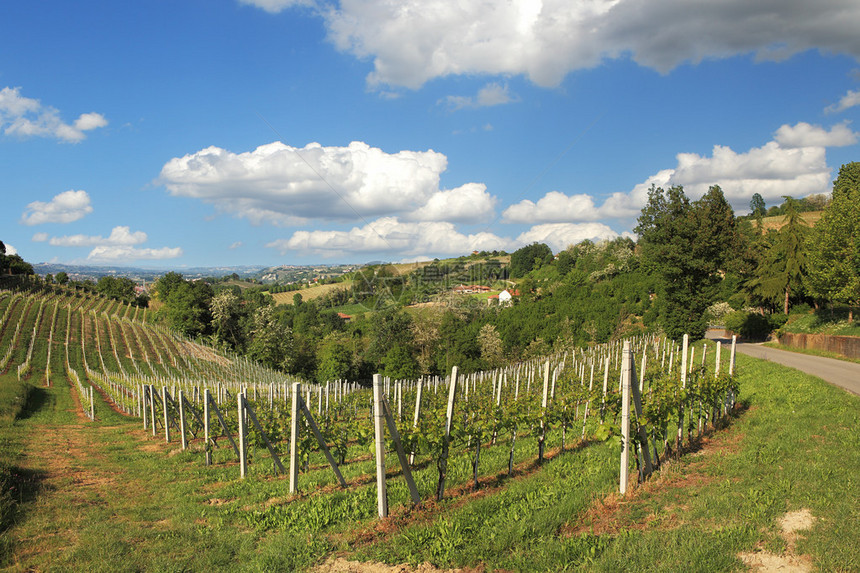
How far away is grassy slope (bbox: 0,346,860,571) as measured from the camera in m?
4.50

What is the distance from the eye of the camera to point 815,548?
416 centimetres

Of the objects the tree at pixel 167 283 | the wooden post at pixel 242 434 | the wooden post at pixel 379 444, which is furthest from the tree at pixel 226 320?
the wooden post at pixel 379 444

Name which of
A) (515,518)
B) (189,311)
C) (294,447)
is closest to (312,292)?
(189,311)

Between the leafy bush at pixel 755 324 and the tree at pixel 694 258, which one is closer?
the tree at pixel 694 258

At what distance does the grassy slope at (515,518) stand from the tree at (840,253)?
19.0 meters

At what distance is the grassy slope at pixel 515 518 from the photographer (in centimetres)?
450

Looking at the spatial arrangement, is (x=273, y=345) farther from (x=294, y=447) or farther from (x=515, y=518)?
(x=515, y=518)

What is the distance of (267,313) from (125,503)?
211 feet

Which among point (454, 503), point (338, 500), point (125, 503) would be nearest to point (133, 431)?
→ point (125, 503)

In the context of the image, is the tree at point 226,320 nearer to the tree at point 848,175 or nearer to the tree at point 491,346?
the tree at point 491,346

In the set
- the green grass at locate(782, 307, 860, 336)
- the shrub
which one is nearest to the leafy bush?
the shrub

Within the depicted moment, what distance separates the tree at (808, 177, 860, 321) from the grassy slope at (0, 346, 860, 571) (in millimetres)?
18954

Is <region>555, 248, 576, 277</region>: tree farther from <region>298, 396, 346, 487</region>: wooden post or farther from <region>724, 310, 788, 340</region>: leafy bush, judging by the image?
<region>298, 396, 346, 487</region>: wooden post

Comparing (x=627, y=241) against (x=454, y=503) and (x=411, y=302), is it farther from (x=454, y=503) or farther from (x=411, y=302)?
(x=454, y=503)
